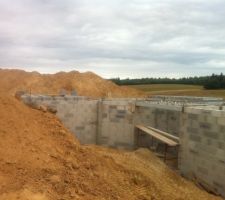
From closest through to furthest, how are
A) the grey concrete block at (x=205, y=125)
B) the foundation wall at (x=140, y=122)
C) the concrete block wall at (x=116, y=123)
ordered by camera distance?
the grey concrete block at (x=205, y=125) → the foundation wall at (x=140, y=122) → the concrete block wall at (x=116, y=123)

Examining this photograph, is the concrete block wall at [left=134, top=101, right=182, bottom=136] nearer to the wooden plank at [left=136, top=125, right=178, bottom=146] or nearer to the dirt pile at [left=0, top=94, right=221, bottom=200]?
the wooden plank at [left=136, top=125, right=178, bottom=146]

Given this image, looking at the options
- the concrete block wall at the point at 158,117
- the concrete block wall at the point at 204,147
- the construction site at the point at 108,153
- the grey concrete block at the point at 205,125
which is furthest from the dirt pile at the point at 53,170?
the concrete block wall at the point at 158,117

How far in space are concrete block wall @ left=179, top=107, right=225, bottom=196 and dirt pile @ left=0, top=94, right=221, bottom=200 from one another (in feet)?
1.73

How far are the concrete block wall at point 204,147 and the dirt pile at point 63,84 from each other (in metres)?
20.9

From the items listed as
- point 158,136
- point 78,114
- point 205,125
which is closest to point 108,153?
point 158,136

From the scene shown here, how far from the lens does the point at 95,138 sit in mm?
15844

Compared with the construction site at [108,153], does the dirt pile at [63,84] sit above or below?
above

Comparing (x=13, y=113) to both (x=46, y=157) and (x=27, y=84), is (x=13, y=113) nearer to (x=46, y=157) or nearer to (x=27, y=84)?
(x=46, y=157)

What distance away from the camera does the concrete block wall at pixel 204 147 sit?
377 inches

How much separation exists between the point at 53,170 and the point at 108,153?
16.2ft

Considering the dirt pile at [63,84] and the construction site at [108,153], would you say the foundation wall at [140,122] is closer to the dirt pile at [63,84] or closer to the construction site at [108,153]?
the construction site at [108,153]

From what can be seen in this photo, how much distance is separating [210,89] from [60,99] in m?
36.6

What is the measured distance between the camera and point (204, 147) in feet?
33.6

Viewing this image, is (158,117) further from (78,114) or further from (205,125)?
(205,125)
